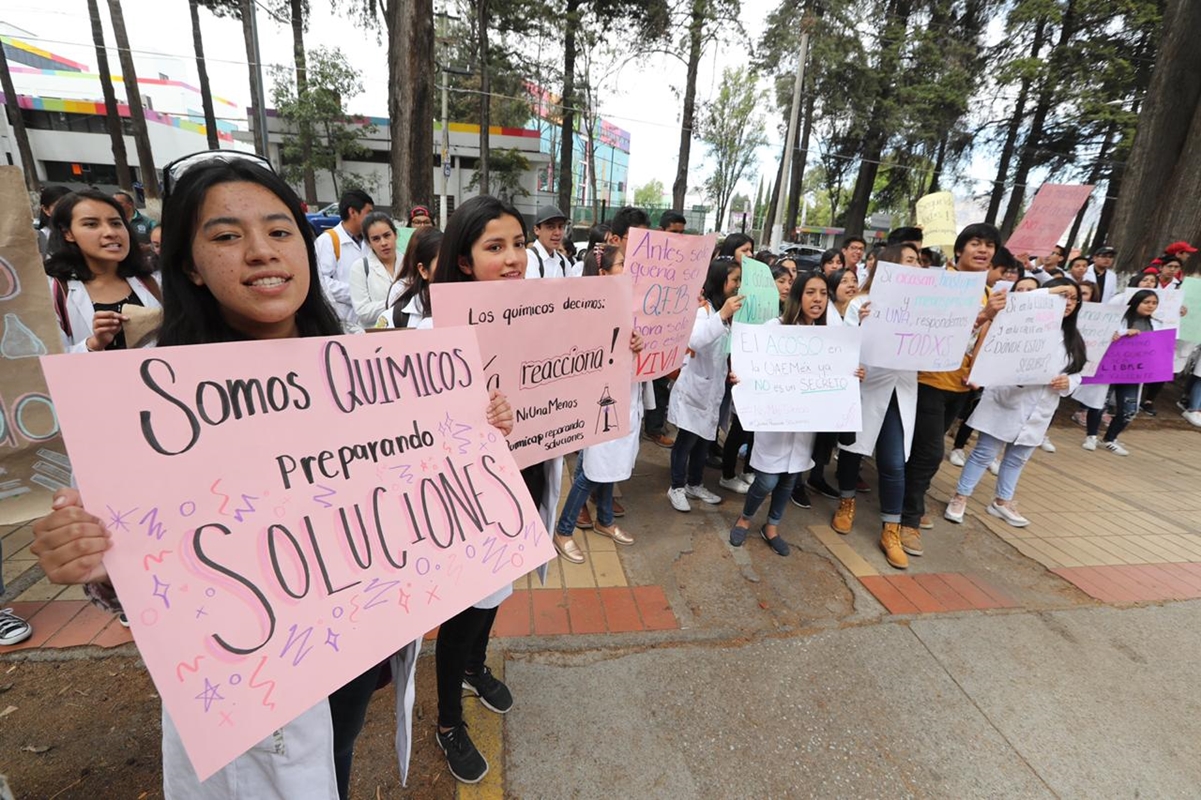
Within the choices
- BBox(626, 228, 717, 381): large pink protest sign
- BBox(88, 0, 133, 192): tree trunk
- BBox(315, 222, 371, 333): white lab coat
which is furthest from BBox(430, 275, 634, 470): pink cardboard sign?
BBox(88, 0, 133, 192): tree trunk

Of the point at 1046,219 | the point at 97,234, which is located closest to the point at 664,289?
the point at 97,234

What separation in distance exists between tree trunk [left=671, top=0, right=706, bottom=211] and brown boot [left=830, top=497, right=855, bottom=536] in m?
22.3

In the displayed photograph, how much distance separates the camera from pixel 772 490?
3486 mm

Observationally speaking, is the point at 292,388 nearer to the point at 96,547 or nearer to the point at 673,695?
the point at 96,547

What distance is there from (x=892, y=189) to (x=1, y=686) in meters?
31.7

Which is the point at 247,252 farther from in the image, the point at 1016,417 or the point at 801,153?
the point at 801,153

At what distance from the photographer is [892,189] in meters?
26.5

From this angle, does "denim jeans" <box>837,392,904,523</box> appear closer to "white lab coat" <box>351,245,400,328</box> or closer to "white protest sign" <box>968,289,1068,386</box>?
"white protest sign" <box>968,289,1068,386</box>

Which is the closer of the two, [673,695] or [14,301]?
[14,301]

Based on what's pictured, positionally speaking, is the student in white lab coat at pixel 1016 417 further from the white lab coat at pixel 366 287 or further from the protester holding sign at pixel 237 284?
the white lab coat at pixel 366 287

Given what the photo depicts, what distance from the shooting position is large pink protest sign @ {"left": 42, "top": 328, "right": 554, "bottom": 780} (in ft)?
2.88

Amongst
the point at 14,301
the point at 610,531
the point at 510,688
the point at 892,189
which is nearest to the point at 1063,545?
the point at 610,531

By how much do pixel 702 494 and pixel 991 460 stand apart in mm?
2161

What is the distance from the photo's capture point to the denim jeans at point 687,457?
3859mm
